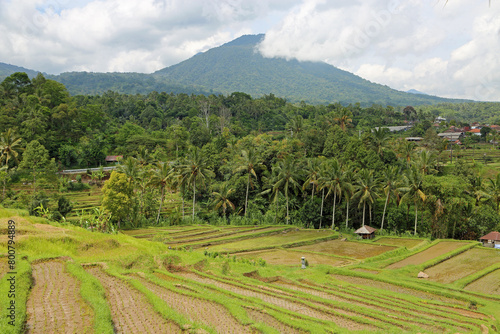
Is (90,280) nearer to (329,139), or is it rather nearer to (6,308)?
(6,308)

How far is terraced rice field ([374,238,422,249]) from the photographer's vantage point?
2550 cm

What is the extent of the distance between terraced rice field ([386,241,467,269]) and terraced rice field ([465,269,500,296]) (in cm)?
343

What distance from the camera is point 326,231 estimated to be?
101ft

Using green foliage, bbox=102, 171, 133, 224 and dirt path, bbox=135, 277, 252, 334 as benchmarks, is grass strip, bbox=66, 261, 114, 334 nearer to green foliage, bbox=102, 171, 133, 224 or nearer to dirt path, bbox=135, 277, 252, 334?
dirt path, bbox=135, 277, 252, 334

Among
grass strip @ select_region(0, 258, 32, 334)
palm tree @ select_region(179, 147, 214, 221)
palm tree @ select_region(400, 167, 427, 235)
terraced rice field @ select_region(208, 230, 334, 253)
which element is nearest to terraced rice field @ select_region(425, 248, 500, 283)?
palm tree @ select_region(400, 167, 427, 235)

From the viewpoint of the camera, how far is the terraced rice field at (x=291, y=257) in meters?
20.4

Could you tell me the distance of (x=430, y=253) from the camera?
22688mm

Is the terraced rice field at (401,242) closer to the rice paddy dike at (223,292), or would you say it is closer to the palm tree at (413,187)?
the palm tree at (413,187)

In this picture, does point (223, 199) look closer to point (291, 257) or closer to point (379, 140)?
point (291, 257)

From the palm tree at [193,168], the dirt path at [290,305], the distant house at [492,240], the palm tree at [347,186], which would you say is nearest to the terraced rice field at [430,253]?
the distant house at [492,240]

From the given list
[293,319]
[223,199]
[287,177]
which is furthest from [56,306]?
[223,199]

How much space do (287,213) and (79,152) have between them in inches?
1224

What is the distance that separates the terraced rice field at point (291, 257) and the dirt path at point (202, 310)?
10.0 metres

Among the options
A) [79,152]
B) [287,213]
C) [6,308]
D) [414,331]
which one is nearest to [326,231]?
[287,213]
